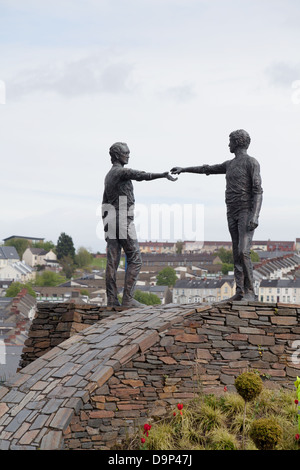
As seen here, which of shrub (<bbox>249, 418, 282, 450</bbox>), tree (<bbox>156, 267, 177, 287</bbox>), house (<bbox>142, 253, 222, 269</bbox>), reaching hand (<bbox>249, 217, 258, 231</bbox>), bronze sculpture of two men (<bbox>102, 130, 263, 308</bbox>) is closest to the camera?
shrub (<bbox>249, 418, 282, 450</bbox>)

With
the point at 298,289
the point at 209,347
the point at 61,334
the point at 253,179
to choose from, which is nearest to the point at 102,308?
the point at 61,334

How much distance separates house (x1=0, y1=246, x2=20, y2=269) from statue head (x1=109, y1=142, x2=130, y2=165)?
8740cm

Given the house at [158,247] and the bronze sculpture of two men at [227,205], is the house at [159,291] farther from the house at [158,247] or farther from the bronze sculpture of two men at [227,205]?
the bronze sculpture of two men at [227,205]

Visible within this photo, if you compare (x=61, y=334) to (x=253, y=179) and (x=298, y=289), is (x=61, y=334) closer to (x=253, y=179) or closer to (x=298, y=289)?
(x=253, y=179)

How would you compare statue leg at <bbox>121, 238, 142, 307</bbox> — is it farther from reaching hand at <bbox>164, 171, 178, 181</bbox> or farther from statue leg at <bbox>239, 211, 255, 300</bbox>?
statue leg at <bbox>239, 211, 255, 300</bbox>

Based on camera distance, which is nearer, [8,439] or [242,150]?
[8,439]

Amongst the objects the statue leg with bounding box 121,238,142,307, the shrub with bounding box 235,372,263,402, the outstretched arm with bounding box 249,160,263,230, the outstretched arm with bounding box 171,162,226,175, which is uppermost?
the outstretched arm with bounding box 171,162,226,175

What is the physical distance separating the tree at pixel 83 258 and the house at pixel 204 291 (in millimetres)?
51883

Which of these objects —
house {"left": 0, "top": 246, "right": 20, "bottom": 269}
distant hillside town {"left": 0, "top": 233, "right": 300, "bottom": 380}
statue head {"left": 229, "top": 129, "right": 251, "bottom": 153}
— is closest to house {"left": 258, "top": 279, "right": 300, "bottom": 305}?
distant hillside town {"left": 0, "top": 233, "right": 300, "bottom": 380}

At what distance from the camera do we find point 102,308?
14422 mm

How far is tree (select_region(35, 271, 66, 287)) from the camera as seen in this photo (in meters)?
96.5

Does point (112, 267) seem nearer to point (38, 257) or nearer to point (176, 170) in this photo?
point (176, 170)

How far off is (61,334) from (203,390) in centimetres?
294
